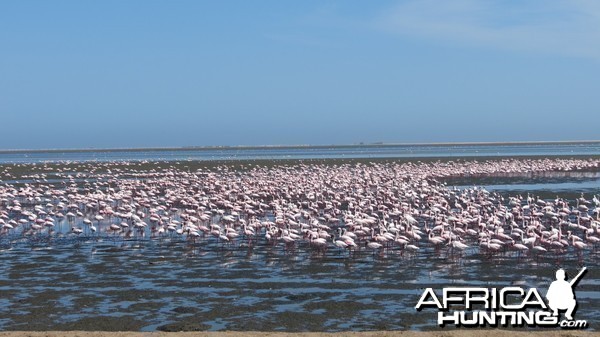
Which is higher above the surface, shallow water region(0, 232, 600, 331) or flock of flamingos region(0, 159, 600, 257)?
flock of flamingos region(0, 159, 600, 257)

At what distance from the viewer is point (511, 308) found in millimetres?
12219

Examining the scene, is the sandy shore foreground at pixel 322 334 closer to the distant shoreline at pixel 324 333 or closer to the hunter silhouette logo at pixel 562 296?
the distant shoreline at pixel 324 333

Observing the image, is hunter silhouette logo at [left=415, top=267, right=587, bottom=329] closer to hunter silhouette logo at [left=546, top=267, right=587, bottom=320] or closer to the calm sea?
hunter silhouette logo at [left=546, top=267, right=587, bottom=320]

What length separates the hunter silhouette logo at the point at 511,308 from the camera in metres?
10.7

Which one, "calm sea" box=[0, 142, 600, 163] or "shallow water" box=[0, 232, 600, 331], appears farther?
"calm sea" box=[0, 142, 600, 163]

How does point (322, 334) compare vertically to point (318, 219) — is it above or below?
above

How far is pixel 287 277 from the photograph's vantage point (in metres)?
16.2

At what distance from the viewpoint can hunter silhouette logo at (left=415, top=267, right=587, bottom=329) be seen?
10719 mm

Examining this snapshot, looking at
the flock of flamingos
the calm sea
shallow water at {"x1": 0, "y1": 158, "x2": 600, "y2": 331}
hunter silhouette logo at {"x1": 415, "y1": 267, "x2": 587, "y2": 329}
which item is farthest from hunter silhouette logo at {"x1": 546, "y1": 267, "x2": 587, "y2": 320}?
the calm sea

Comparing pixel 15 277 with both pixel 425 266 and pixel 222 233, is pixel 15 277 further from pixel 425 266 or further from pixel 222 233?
pixel 425 266

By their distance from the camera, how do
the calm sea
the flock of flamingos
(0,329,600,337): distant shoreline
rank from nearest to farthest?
(0,329,600,337): distant shoreline
the flock of flamingos
the calm sea

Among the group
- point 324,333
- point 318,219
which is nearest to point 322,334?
point 324,333

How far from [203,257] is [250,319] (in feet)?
21.5

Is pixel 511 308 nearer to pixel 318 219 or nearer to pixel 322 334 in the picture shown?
pixel 322 334
